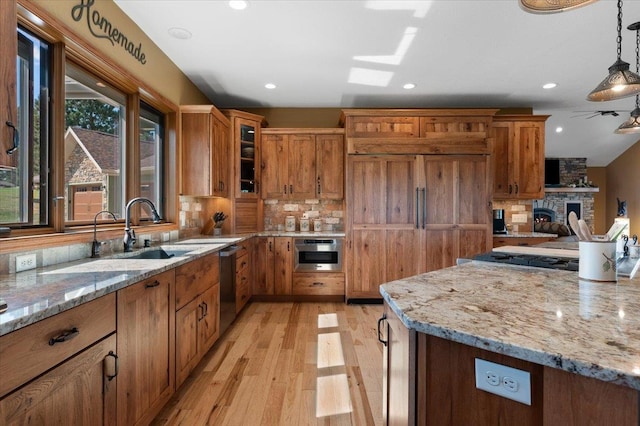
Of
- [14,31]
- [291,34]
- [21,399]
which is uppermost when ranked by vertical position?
[291,34]

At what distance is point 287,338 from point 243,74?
2.87 m

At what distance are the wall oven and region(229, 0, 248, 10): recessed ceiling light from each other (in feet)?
8.58

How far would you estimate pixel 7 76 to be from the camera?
119 centimetres

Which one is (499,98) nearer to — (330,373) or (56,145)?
(330,373)

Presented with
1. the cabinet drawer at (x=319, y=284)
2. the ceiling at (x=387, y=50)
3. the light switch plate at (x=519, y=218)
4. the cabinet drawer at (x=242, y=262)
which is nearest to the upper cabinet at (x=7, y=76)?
the ceiling at (x=387, y=50)

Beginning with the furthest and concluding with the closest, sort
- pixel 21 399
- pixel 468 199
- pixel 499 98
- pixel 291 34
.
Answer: pixel 499 98
pixel 468 199
pixel 291 34
pixel 21 399

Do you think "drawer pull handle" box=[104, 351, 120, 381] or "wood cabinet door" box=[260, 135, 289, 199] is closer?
"drawer pull handle" box=[104, 351, 120, 381]

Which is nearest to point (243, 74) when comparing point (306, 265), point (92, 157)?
point (92, 157)

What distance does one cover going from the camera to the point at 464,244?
4.07 metres

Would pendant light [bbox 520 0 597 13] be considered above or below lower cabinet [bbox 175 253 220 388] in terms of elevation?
above

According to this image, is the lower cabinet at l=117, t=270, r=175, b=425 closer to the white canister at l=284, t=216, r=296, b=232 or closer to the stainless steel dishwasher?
the stainless steel dishwasher

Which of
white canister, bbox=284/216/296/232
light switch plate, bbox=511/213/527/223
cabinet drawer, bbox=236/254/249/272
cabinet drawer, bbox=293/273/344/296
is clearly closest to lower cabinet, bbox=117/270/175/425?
cabinet drawer, bbox=236/254/249/272

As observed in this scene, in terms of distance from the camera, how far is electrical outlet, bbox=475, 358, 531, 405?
0.73 meters

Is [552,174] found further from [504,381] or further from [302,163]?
[504,381]
